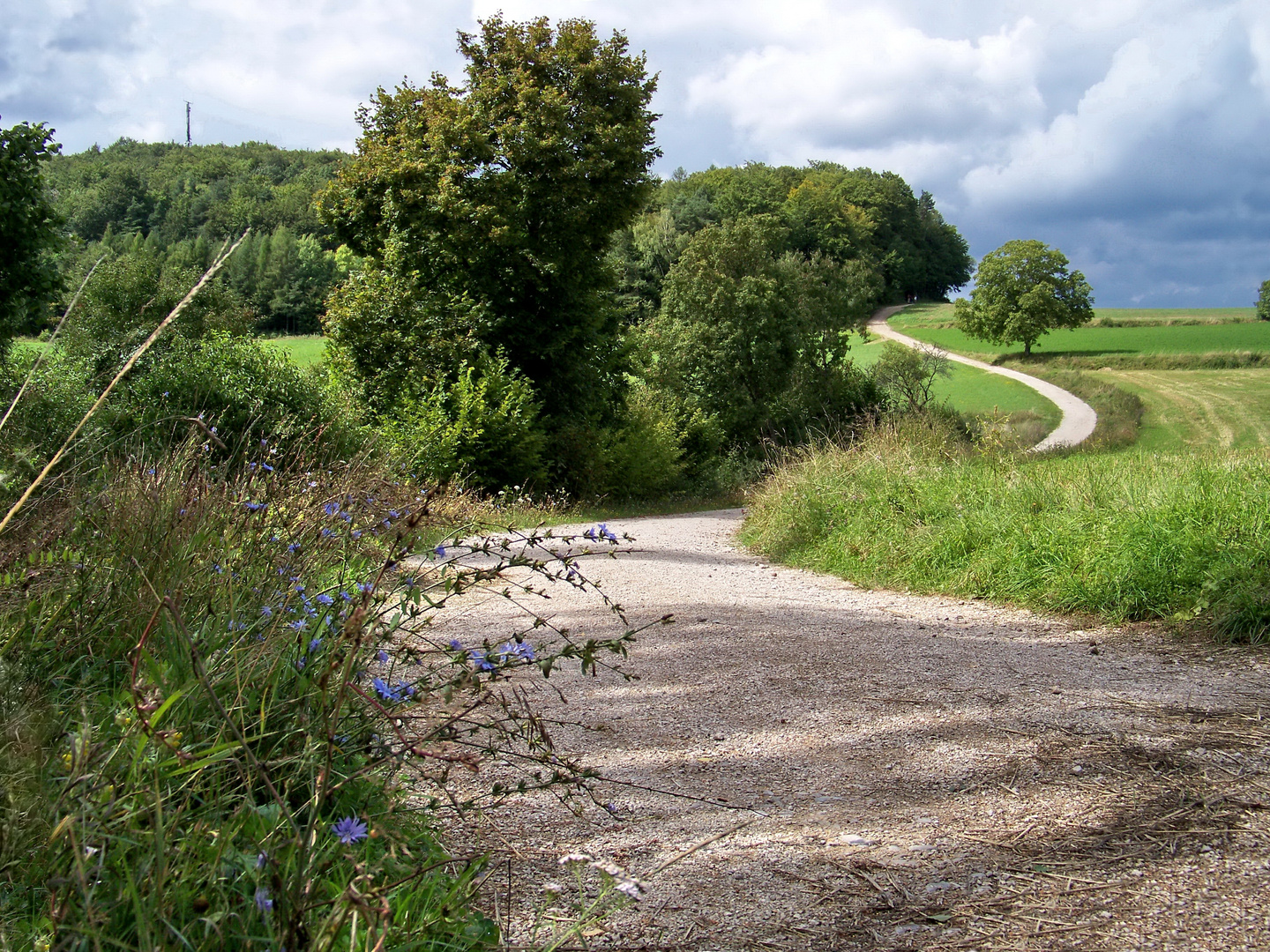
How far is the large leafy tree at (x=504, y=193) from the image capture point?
18594 mm

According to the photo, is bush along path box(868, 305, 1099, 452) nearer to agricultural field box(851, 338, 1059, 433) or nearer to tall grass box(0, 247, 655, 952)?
agricultural field box(851, 338, 1059, 433)

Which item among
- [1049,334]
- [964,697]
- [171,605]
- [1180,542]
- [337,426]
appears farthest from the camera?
[1049,334]

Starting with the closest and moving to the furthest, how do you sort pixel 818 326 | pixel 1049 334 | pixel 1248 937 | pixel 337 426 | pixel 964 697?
pixel 1248 937, pixel 964 697, pixel 337 426, pixel 818 326, pixel 1049 334

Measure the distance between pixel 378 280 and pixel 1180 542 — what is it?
1747 cm

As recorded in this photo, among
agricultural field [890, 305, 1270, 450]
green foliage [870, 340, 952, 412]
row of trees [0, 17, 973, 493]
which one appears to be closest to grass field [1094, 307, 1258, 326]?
agricultural field [890, 305, 1270, 450]

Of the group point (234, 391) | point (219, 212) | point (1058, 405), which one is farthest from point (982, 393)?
point (234, 391)

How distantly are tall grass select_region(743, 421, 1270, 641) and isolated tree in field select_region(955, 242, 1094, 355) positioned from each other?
5185 centimetres

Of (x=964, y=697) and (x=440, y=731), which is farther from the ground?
(x=440, y=731)

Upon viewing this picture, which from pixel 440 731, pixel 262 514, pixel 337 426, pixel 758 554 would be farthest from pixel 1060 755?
pixel 337 426

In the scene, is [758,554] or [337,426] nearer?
[758,554]

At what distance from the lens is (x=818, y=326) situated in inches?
1380

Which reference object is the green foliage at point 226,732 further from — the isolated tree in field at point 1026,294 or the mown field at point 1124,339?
the isolated tree in field at point 1026,294

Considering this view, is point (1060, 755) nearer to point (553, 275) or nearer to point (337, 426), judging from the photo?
point (337, 426)

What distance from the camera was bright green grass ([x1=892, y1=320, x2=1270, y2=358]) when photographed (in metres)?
48.9
